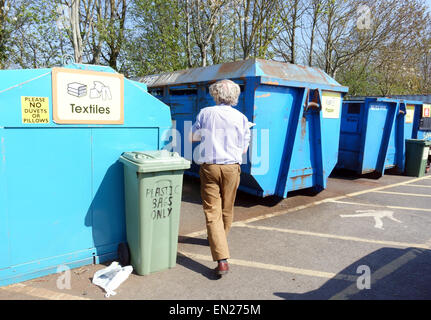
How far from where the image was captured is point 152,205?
2.76 meters

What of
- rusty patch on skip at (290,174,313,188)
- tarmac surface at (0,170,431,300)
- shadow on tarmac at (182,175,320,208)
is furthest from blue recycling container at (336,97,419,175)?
rusty patch on skip at (290,174,313,188)

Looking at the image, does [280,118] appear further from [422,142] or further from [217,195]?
[422,142]

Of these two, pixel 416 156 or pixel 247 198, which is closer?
pixel 247 198

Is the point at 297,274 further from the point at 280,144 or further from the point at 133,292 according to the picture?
the point at 280,144

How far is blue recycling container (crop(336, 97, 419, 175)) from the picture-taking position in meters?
7.39

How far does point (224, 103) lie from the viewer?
3.00 metres

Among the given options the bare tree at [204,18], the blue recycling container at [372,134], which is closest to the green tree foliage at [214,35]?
the bare tree at [204,18]

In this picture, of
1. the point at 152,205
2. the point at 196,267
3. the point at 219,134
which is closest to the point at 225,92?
the point at 219,134

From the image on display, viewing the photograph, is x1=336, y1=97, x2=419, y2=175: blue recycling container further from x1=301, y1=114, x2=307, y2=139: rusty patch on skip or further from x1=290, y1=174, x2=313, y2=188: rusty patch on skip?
x1=301, y1=114, x2=307, y2=139: rusty patch on skip

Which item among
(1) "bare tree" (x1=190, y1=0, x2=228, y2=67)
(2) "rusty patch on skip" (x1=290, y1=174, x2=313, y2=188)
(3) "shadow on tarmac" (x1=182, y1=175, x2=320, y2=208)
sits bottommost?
(3) "shadow on tarmac" (x1=182, y1=175, x2=320, y2=208)

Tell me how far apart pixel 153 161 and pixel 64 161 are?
2.67ft

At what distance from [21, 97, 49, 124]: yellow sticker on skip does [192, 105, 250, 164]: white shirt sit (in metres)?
1.31

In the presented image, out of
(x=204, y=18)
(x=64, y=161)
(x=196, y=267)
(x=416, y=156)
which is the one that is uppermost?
(x=204, y=18)

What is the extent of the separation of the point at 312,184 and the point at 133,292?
Result: 3.96 metres
